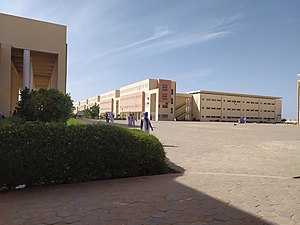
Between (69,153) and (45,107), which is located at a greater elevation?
(45,107)

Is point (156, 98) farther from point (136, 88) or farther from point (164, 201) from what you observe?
point (164, 201)

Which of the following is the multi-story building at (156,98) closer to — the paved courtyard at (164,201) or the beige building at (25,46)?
the beige building at (25,46)

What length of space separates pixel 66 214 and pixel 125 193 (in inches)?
44.3

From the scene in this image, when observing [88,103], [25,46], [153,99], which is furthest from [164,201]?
[88,103]

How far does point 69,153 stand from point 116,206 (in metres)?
1.48

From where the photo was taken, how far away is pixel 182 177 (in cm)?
551

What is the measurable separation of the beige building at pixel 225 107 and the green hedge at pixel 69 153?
73041mm

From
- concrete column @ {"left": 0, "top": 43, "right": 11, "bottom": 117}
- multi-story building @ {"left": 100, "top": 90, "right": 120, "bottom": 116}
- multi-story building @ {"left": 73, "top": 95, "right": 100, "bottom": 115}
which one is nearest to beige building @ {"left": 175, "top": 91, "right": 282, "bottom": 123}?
multi-story building @ {"left": 100, "top": 90, "right": 120, "bottom": 116}

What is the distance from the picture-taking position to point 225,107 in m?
81.1

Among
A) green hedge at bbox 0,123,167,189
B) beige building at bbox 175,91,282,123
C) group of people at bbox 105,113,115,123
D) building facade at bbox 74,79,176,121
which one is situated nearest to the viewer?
green hedge at bbox 0,123,167,189

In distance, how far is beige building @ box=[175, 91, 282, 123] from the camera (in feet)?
256

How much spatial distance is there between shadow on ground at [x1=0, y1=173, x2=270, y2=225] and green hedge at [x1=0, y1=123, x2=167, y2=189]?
24 cm

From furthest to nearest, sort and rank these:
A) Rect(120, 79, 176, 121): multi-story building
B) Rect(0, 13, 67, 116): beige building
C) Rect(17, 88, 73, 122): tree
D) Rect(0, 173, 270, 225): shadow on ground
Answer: Rect(120, 79, 176, 121): multi-story building < Rect(0, 13, 67, 116): beige building < Rect(17, 88, 73, 122): tree < Rect(0, 173, 270, 225): shadow on ground

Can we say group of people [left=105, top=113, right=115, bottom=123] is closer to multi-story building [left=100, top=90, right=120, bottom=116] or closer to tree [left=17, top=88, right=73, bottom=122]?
tree [left=17, top=88, right=73, bottom=122]
